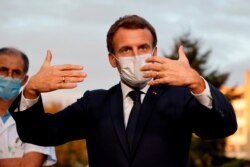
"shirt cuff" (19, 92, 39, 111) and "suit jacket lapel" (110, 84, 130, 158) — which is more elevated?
"shirt cuff" (19, 92, 39, 111)

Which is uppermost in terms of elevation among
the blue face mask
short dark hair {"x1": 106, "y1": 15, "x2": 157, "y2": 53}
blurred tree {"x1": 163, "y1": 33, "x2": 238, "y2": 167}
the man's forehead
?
short dark hair {"x1": 106, "y1": 15, "x2": 157, "y2": 53}

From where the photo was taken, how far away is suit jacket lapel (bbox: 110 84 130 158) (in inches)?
155

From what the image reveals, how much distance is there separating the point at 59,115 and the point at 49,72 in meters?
0.47

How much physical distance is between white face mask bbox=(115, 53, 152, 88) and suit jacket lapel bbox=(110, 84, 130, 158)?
0.12m

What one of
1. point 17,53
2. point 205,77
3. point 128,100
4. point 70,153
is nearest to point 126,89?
point 128,100

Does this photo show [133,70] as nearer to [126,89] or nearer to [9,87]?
[126,89]

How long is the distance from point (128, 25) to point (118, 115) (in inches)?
22.3

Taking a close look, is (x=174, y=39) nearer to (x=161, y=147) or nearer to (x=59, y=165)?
(x=59, y=165)

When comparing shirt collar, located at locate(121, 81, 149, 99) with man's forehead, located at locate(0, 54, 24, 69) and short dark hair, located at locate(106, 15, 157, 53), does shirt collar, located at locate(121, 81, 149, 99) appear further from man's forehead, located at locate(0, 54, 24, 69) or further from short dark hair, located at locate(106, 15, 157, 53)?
man's forehead, located at locate(0, 54, 24, 69)

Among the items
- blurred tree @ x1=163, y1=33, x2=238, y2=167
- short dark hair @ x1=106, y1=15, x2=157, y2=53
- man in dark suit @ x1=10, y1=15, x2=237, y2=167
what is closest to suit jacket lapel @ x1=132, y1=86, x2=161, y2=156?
man in dark suit @ x1=10, y1=15, x2=237, y2=167

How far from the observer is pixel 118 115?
402 cm

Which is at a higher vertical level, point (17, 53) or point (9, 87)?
point (17, 53)

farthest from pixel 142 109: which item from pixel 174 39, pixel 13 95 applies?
pixel 174 39

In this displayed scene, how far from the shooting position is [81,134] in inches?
167
